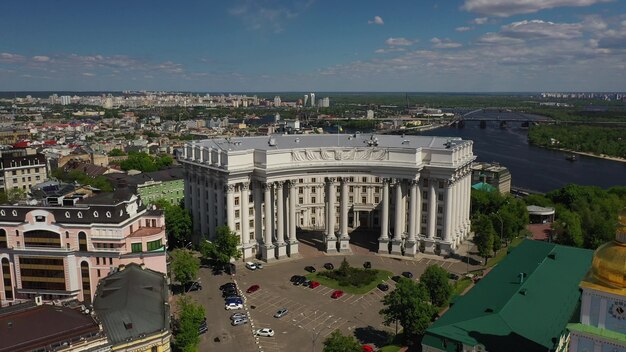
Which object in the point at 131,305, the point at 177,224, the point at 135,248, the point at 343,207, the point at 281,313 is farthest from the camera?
the point at 343,207

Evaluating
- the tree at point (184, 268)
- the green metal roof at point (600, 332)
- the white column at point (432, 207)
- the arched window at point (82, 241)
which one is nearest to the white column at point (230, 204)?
the tree at point (184, 268)

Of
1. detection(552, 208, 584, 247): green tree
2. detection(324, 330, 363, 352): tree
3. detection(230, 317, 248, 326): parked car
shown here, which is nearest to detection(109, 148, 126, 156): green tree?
detection(230, 317, 248, 326): parked car

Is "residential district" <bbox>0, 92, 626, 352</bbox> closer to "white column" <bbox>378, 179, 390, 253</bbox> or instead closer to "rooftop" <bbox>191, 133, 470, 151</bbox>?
"white column" <bbox>378, 179, 390, 253</bbox>

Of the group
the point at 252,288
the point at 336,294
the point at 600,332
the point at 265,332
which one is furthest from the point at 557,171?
the point at 600,332

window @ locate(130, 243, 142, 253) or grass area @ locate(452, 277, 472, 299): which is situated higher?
window @ locate(130, 243, 142, 253)

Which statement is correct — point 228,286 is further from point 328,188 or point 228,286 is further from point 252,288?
point 328,188
